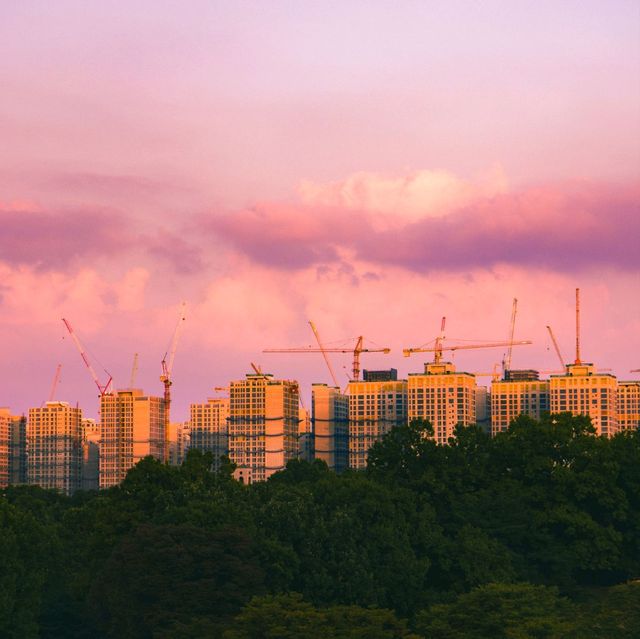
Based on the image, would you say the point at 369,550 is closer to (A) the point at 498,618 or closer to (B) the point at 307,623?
(A) the point at 498,618

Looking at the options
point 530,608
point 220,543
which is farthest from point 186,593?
point 530,608

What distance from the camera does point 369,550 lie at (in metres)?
105

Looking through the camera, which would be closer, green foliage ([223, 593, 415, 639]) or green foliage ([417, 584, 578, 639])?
green foliage ([223, 593, 415, 639])

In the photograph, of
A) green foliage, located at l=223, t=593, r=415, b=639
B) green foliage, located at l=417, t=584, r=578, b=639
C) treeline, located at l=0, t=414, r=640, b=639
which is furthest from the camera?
treeline, located at l=0, t=414, r=640, b=639

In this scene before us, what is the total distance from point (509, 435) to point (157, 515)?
47.0 metres

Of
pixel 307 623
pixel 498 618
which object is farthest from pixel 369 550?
pixel 307 623

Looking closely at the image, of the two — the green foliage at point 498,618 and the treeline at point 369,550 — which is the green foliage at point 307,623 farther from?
the green foliage at point 498,618

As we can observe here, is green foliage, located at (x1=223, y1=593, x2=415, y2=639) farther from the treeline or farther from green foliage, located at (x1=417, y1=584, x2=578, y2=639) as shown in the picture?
green foliage, located at (x1=417, y1=584, x2=578, y2=639)

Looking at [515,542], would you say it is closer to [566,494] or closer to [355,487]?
[566,494]

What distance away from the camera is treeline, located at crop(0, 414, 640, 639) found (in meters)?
86.0

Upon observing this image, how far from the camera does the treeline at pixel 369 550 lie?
8600 centimetres

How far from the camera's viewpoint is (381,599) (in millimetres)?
102312

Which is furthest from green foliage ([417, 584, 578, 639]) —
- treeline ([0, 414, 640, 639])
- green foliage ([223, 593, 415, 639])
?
green foliage ([223, 593, 415, 639])

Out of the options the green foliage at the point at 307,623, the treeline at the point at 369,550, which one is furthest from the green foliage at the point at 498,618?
the green foliage at the point at 307,623
